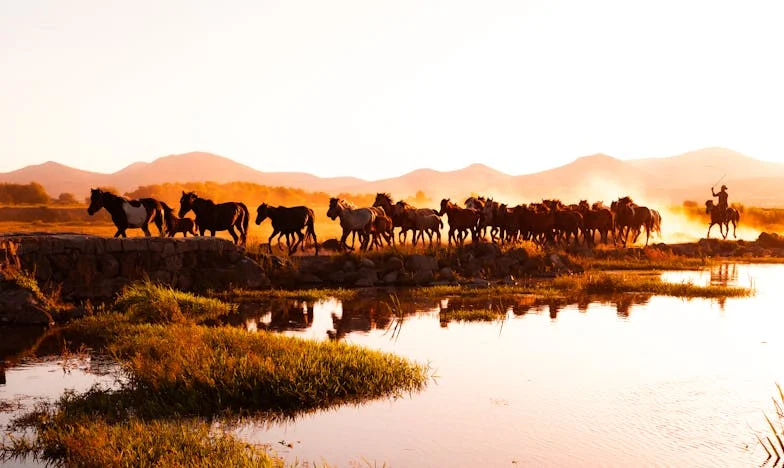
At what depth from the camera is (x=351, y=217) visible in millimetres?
31641

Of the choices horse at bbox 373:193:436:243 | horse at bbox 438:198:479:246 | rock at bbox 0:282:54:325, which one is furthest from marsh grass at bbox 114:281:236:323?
horse at bbox 438:198:479:246

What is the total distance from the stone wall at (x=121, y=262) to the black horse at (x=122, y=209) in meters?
2.71

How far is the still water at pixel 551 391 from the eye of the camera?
855 centimetres

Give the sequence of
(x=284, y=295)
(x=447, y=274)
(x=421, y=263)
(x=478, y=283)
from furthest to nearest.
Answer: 1. (x=421, y=263)
2. (x=447, y=274)
3. (x=478, y=283)
4. (x=284, y=295)

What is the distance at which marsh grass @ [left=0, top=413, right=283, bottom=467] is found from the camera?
7.54m

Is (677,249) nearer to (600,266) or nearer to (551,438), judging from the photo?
(600,266)

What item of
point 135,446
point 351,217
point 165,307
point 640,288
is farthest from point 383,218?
point 135,446

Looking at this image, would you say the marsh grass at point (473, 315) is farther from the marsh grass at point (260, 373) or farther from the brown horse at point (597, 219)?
the brown horse at point (597, 219)

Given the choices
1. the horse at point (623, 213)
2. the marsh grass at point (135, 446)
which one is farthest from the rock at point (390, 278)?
the horse at point (623, 213)

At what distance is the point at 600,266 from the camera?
1332 inches

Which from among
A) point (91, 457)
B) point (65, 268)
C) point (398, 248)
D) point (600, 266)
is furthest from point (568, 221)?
point (91, 457)

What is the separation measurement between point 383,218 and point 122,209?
1163 cm

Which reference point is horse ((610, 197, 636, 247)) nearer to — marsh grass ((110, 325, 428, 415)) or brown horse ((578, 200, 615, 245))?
brown horse ((578, 200, 615, 245))

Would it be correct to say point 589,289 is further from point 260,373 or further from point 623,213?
point 623,213
